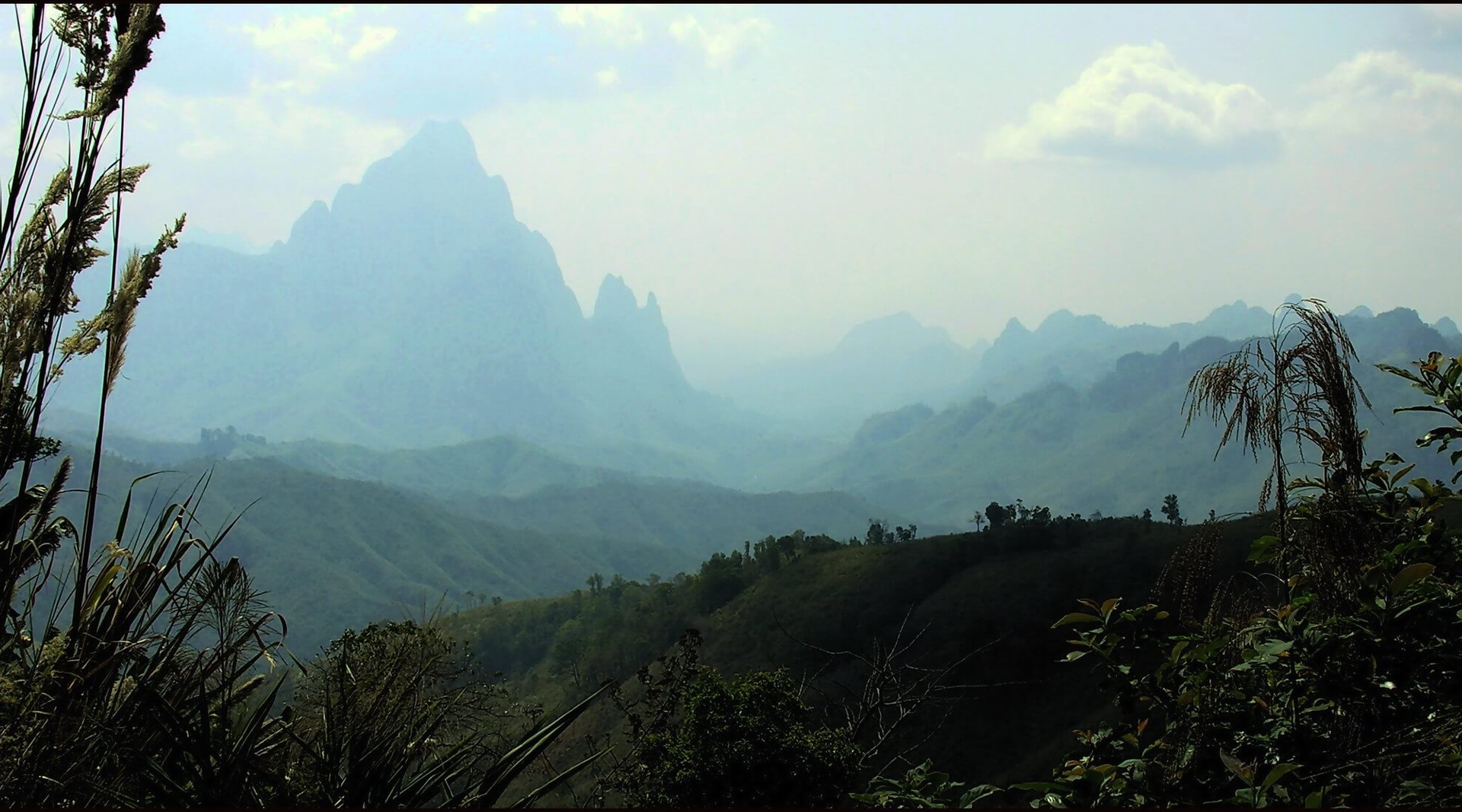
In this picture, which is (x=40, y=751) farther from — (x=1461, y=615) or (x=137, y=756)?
(x=1461, y=615)

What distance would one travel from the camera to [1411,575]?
2438mm

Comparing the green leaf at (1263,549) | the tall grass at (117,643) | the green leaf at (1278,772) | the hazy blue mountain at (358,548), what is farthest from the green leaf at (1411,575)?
the hazy blue mountain at (358,548)

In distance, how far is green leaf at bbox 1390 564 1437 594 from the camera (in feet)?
7.88

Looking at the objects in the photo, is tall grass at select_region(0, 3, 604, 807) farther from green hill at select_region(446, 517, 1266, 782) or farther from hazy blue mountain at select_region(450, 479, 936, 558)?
hazy blue mountain at select_region(450, 479, 936, 558)

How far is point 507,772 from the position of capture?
9.12 ft

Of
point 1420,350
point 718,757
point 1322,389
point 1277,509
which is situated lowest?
point 718,757

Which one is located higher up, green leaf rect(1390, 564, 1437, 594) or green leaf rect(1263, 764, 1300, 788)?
green leaf rect(1390, 564, 1437, 594)

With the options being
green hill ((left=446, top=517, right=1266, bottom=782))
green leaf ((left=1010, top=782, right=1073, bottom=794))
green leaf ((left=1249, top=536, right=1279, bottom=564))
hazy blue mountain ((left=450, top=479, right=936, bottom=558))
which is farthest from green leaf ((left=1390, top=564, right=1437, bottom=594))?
hazy blue mountain ((left=450, top=479, right=936, bottom=558))

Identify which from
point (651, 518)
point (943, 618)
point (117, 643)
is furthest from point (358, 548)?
point (117, 643)

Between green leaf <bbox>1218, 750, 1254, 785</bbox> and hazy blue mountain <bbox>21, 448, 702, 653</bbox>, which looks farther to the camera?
hazy blue mountain <bbox>21, 448, 702, 653</bbox>

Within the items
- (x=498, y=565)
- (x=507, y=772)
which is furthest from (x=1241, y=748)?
(x=498, y=565)

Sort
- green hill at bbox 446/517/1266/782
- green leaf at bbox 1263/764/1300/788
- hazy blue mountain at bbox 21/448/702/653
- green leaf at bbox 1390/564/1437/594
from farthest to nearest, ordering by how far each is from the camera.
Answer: hazy blue mountain at bbox 21/448/702/653 < green hill at bbox 446/517/1266/782 < green leaf at bbox 1390/564/1437/594 < green leaf at bbox 1263/764/1300/788

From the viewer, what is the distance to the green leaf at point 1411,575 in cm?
240

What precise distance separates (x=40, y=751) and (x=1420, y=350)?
206843 millimetres
